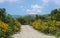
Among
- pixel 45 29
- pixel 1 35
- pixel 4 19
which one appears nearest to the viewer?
pixel 1 35

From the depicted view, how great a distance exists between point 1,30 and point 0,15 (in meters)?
6.57

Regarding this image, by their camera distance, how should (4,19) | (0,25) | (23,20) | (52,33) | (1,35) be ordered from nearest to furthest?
(1,35) → (0,25) → (4,19) → (52,33) → (23,20)

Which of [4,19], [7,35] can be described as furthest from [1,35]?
[4,19]

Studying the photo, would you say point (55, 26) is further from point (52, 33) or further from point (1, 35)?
point (1, 35)

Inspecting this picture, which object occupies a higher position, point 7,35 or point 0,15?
point 0,15

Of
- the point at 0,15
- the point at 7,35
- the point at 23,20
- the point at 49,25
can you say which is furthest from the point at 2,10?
the point at 23,20

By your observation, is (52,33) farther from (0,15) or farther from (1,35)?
(1,35)

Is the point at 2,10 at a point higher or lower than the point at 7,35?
higher

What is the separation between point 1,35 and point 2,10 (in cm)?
786

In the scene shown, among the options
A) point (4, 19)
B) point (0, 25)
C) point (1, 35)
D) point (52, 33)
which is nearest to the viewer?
point (1, 35)

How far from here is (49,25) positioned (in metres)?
30.6

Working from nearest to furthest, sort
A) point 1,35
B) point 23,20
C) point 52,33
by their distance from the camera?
point 1,35 → point 52,33 → point 23,20

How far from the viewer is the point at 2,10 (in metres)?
25.8

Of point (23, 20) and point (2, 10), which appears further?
point (23, 20)
